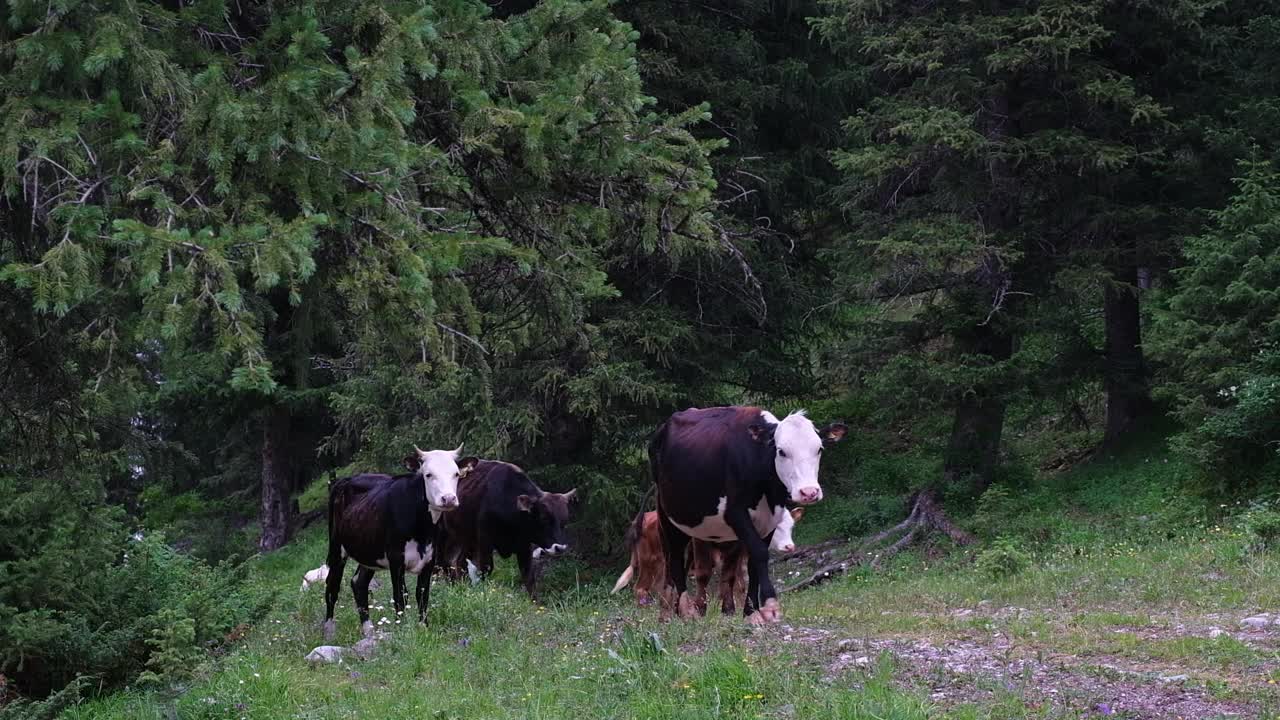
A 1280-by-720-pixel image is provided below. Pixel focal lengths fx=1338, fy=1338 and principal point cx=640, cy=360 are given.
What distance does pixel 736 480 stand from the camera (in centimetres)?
1175

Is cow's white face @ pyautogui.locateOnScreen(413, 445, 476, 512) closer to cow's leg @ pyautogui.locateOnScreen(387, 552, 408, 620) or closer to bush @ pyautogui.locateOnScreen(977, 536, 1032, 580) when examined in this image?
cow's leg @ pyautogui.locateOnScreen(387, 552, 408, 620)

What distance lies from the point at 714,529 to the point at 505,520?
15.8 feet

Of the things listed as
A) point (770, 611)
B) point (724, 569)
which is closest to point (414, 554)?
point (724, 569)

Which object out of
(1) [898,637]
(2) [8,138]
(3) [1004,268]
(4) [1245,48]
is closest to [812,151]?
(3) [1004,268]

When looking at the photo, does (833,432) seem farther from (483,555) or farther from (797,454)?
(483,555)

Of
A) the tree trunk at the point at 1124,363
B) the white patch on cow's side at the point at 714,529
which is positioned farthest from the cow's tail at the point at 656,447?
the tree trunk at the point at 1124,363

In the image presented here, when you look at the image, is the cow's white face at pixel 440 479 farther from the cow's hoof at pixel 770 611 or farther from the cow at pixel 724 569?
the cow's hoof at pixel 770 611

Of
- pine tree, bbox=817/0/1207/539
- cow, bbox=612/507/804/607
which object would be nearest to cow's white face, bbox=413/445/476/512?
cow, bbox=612/507/804/607

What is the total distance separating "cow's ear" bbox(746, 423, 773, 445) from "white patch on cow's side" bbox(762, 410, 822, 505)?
0.72 ft

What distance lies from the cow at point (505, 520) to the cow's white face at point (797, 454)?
514cm

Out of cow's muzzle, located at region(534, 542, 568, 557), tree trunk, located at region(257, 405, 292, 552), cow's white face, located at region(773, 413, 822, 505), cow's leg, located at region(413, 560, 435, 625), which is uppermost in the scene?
cow's white face, located at region(773, 413, 822, 505)

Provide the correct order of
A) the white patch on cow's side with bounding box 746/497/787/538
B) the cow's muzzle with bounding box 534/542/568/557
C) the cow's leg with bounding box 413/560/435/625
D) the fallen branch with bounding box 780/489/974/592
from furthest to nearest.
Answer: the fallen branch with bounding box 780/489/974/592 < the cow's muzzle with bounding box 534/542/568/557 < the cow's leg with bounding box 413/560/435/625 < the white patch on cow's side with bounding box 746/497/787/538

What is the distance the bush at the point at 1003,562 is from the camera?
15.5m

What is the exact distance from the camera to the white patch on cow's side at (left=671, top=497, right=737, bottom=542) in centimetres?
1202
